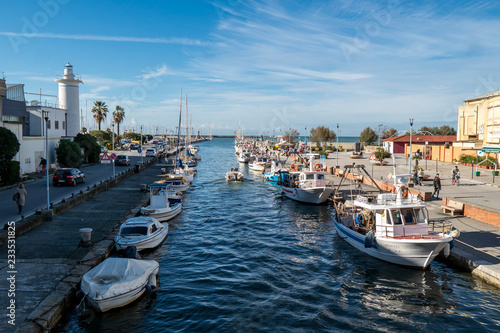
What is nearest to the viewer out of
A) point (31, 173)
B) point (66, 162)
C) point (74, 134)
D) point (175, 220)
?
point (175, 220)

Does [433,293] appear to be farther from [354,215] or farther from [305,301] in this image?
[354,215]

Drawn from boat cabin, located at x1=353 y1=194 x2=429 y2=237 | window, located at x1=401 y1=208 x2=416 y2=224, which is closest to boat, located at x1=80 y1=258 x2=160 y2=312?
boat cabin, located at x1=353 y1=194 x2=429 y2=237

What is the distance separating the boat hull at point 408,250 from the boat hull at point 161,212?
14221 millimetres

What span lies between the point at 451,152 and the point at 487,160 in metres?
12.1

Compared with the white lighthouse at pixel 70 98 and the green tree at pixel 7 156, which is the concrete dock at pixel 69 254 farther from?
the white lighthouse at pixel 70 98

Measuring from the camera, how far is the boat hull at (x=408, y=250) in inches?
650

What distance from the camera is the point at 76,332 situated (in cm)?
1144

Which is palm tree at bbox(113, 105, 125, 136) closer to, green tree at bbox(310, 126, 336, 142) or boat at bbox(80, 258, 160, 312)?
green tree at bbox(310, 126, 336, 142)

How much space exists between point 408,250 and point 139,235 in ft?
42.9

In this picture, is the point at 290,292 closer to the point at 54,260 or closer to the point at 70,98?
the point at 54,260

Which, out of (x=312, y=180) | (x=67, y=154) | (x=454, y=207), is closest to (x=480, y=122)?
(x=312, y=180)

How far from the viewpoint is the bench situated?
23266 mm

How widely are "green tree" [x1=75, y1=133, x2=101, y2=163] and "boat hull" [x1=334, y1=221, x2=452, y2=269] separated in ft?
149

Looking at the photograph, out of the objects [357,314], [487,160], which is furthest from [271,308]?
[487,160]
